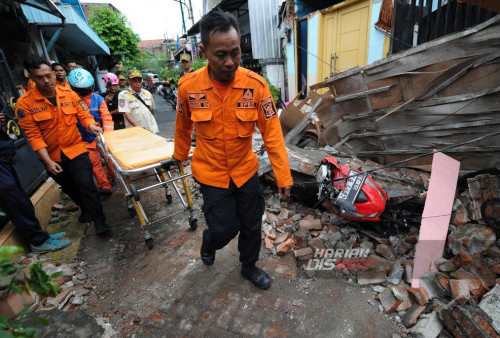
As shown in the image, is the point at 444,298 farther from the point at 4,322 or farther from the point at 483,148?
the point at 4,322

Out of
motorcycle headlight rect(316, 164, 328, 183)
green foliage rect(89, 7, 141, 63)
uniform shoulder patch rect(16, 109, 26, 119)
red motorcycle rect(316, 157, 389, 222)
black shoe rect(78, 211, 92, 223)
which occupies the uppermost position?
green foliage rect(89, 7, 141, 63)

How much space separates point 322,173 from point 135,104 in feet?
11.4

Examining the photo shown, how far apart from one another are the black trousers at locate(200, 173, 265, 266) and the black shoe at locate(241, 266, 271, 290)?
31 centimetres

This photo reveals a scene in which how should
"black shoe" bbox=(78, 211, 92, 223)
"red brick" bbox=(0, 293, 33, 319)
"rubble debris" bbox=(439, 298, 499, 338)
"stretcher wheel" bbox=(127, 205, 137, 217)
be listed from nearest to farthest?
"red brick" bbox=(0, 293, 33, 319) → "rubble debris" bbox=(439, 298, 499, 338) → "black shoe" bbox=(78, 211, 92, 223) → "stretcher wheel" bbox=(127, 205, 137, 217)

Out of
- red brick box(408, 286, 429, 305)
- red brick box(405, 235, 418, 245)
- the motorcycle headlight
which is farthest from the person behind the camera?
the motorcycle headlight

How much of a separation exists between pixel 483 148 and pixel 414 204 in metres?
1.41

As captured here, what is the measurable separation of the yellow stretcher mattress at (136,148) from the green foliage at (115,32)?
15.3 meters

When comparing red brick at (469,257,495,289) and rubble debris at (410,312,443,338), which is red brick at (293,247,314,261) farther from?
red brick at (469,257,495,289)

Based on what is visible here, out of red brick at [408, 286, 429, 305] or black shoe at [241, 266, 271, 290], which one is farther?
black shoe at [241, 266, 271, 290]

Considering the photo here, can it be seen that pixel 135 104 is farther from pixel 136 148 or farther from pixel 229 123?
pixel 229 123

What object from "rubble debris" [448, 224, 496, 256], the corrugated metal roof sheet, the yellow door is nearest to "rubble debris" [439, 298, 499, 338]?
"rubble debris" [448, 224, 496, 256]

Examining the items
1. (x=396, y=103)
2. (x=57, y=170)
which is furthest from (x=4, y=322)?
(x=396, y=103)

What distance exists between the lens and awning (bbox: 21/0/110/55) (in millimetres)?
5598

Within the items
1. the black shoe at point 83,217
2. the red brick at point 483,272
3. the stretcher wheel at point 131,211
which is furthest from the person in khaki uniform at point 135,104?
the red brick at point 483,272
